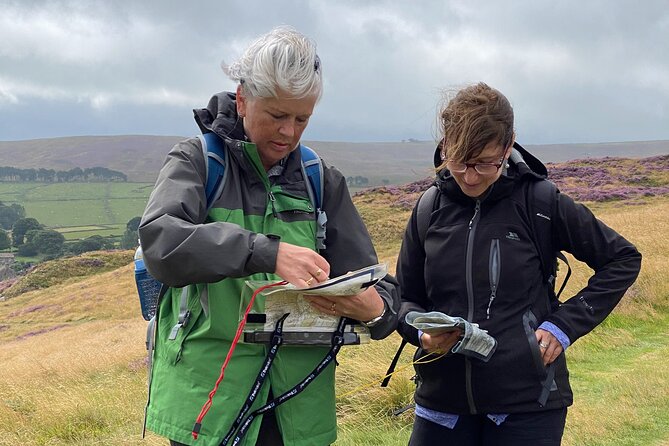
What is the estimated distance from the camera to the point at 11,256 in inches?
3627

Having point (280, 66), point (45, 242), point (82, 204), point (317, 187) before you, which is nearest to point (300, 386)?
point (317, 187)

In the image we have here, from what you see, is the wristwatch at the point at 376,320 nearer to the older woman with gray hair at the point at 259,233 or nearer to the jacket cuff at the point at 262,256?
the older woman with gray hair at the point at 259,233

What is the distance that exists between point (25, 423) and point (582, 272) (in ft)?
30.7

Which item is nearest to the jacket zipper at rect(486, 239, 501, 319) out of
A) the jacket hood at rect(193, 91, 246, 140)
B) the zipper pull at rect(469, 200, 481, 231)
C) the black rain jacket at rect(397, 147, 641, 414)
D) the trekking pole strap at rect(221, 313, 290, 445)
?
the black rain jacket at rect(397, 147, 641, 414)

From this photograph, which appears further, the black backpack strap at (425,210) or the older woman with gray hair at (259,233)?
the black backpack strap at (425,210)

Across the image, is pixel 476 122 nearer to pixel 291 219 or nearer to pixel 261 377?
pixel 291 219

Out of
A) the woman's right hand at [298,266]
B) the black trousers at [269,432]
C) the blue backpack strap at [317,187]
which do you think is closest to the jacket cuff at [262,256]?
the woman's right hand at [298,266]

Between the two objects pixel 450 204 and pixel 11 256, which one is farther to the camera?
pixel 11 256

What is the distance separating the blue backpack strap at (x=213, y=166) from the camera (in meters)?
2.16

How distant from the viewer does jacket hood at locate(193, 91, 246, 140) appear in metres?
2.25

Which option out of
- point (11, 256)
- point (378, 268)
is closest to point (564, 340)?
Answer: point (378, 268)

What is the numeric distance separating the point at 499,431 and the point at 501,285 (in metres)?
0.61

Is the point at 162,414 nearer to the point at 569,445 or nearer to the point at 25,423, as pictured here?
the point at 569,445

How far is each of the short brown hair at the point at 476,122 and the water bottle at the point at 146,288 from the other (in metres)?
1.28
